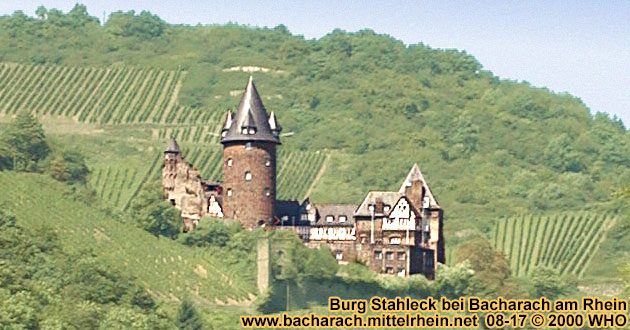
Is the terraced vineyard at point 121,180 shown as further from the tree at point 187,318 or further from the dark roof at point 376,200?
the tree at point 187,318

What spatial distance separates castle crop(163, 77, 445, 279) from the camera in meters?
75.4

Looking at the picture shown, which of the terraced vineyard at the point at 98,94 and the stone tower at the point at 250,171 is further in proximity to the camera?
the terraced vineyard at the point at 98,94

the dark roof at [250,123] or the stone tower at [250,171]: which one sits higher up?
the dark roof at [250,123]

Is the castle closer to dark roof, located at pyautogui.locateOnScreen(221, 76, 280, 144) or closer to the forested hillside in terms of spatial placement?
dark roof, located at pyautogui.locateOnScreen(221, 76, 280, 144)

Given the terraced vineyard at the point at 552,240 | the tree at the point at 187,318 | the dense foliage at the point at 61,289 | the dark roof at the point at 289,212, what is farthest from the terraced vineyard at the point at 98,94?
the tree at the point at 187,318

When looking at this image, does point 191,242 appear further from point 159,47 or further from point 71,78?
point 159,47

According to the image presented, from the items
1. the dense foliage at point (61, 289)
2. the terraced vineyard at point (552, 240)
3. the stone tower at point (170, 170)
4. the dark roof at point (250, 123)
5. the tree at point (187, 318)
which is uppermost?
the dark roof at point (250, 123)

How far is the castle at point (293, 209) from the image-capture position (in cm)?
7538

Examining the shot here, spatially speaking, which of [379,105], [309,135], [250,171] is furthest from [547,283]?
[379,105]

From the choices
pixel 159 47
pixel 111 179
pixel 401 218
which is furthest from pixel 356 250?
pixel 159 47

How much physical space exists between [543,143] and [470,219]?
123 ft

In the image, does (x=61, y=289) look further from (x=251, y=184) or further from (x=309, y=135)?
(x=309, y=135)

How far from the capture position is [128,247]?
70125 millimetres

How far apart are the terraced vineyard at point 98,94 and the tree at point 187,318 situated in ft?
214
